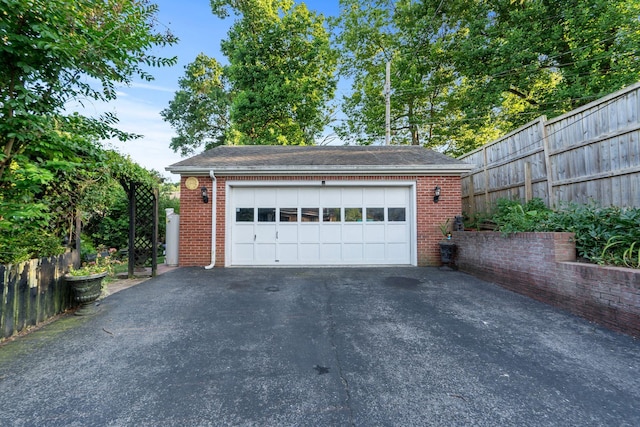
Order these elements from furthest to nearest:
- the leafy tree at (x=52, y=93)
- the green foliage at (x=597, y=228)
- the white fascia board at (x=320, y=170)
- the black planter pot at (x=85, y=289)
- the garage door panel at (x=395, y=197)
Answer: the garage door panel at (x=395, y=197) → the white fascia board at (x=320, y=170) → the black planter pot at (x=85, y=289) → the green foliage at (x=597, y=228) → the leafy tree at (x=52, y=93)

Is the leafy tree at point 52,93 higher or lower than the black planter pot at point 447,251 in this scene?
higher

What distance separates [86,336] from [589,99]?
14258 millimetres

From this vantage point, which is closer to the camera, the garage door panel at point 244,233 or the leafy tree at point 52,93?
the leafy tree at point 52,93

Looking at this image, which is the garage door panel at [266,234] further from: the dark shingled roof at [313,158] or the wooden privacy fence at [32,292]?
the wooden privacy fence at [32,292]

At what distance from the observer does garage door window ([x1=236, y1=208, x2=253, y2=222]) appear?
24.1 feet

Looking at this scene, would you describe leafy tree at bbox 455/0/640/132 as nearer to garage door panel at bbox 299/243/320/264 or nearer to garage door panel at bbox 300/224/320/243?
garage door panel at bbox 300/224/320/243

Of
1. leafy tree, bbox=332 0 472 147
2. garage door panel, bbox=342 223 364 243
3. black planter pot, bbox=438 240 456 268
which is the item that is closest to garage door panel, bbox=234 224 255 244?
garage door panel, bbox=342 223 364 243

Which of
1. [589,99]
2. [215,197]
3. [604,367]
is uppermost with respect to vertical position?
[589,99]

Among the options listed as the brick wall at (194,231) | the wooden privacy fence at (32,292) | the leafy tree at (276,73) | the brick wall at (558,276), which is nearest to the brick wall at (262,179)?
the brick wall at (194,231)

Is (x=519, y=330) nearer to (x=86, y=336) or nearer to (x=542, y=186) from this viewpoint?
(x=542, y=186)

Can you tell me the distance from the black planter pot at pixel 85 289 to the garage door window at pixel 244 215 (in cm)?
364

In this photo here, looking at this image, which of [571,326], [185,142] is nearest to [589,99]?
[571,326]

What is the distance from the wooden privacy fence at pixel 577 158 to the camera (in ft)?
14.0

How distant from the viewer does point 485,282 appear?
5.54 metres
